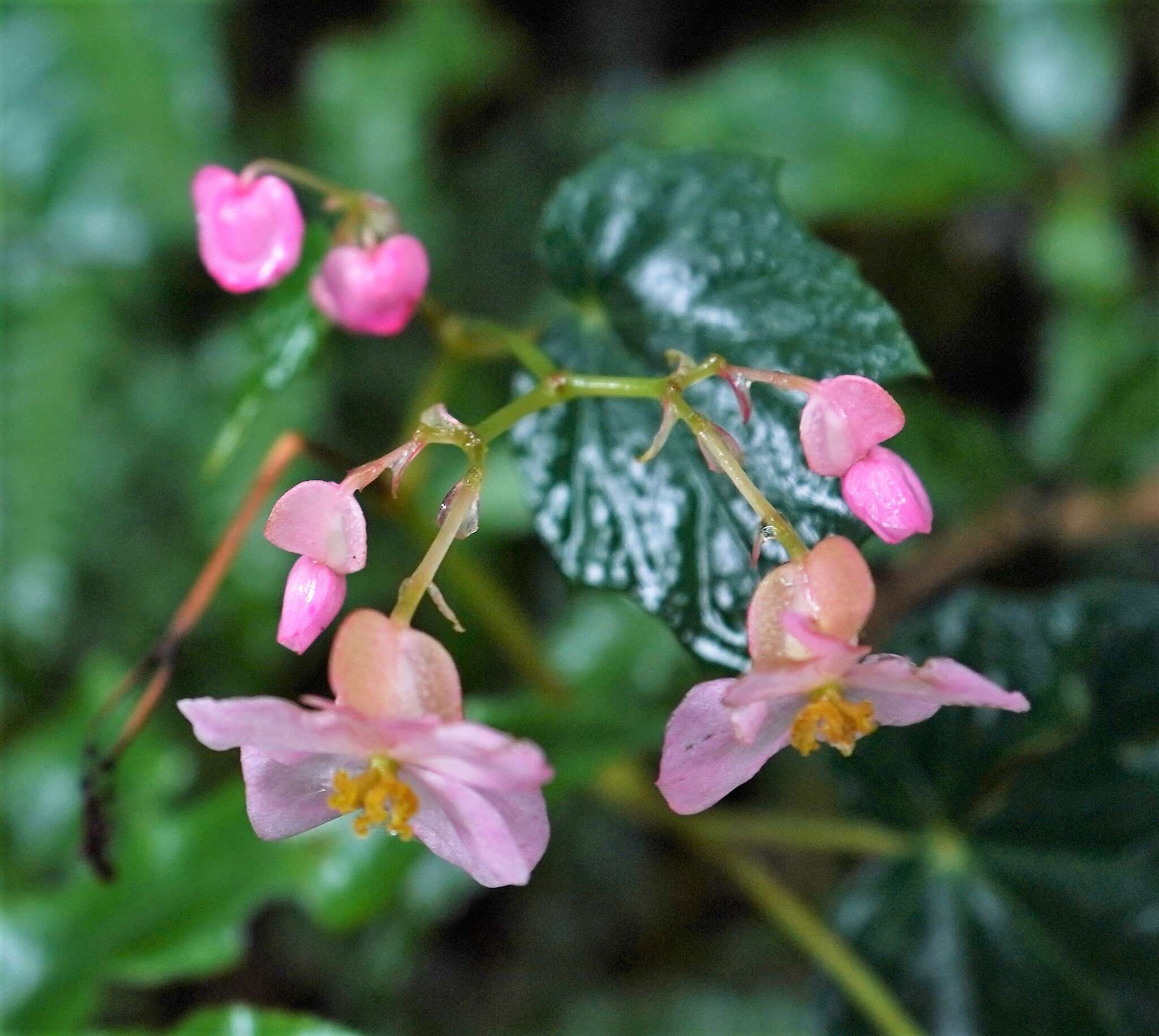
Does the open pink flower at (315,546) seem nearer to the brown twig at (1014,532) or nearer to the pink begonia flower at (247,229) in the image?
the pink begonia flower at (247,229)

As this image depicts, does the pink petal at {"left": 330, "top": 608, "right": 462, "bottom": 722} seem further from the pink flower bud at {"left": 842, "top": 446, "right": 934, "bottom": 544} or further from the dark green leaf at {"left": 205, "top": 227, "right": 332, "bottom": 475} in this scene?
the dark green leaf at {"left": 205, "top": 227, "right": 332, "bottom": 475}

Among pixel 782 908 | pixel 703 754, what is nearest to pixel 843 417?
pixel 703 754

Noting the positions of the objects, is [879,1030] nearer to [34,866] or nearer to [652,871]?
[652,871]

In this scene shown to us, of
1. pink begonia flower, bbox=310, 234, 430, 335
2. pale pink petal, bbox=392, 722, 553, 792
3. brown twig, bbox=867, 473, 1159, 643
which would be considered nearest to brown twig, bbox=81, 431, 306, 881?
pink begonia flower, bbox=310, 234, 430, 335

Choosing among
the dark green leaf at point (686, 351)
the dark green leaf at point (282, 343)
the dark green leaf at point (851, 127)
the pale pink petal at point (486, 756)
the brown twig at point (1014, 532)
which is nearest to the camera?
the pale pink petal at point (486, 756)

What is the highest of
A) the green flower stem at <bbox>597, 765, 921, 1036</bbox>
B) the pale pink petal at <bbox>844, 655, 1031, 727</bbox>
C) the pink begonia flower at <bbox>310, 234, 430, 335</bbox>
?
the pink begonia flower at <bbox>310, 234, 430, 335</bbox>

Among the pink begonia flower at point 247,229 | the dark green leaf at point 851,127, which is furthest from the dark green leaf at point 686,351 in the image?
the dark green leaf at point 851,127

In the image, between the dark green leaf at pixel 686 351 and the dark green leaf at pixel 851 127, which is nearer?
the dark green leaf at pixel 686 351
